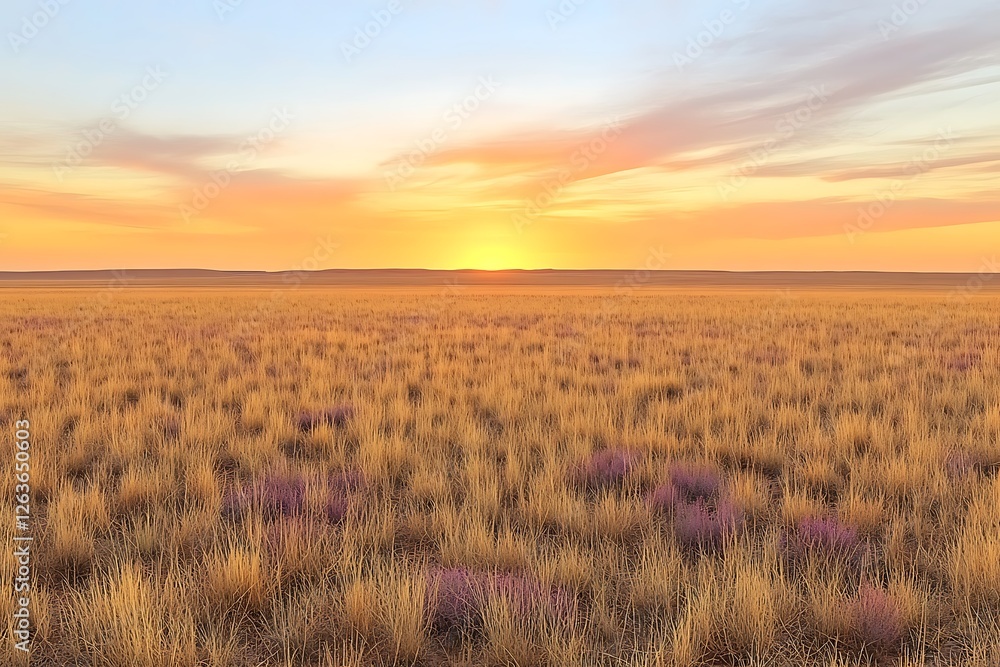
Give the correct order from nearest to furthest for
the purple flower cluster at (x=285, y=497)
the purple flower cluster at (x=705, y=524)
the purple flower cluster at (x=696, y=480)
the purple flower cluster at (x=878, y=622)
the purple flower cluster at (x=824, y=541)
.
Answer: the purple flower cluster at (x=878, y=622) → the purple flower cluster at (x=824, y=541) → the purple flower cluster at (x=705, y=524) → the purple flower cluster at (x=285, y=497) → the purple flower cluster at (x=696, y=480)

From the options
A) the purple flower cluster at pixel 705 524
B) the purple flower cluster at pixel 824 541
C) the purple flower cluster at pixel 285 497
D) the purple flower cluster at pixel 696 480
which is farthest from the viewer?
the purple flower cluster at pixel 696 480

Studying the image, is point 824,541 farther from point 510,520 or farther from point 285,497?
point 285,497

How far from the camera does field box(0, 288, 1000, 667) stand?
10.0ft

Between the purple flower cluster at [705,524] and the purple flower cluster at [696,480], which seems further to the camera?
the purple flower cluster at [696,480]

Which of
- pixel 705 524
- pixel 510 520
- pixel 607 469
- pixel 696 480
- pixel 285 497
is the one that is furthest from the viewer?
pixel 607 469

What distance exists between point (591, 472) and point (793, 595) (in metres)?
2.48

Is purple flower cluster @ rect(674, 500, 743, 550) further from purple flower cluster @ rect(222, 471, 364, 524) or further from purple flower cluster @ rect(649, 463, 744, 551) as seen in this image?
purple flower cluster @ rect(222, 471, 364, 524)

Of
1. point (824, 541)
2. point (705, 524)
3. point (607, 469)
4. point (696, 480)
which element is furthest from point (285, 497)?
point (824, 541)

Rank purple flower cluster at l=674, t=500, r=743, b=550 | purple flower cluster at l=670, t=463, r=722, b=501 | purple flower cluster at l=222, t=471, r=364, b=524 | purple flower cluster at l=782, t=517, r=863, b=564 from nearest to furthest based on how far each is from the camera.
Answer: purple flower cluster at l=782, t=517, r=863, b=564
purple flower cluster at l=674, t=500, r=743, b=550
purple flower cluster at l=222, t=471, r=364, b=524
purple flower cluster at l=670, t=463, r=722, b=501

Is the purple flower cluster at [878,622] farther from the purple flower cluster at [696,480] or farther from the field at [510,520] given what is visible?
the purple flower cluster at [696,480]

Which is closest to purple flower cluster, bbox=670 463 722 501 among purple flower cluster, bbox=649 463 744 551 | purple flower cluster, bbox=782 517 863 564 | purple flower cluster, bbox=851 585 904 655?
purple flower cluster, bbox=649 463 744 551

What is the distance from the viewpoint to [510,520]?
15.4 ft

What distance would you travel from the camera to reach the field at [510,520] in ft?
10.0

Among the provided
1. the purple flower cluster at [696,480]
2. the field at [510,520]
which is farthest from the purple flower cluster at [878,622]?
the purple flower cluster at [696,480]
